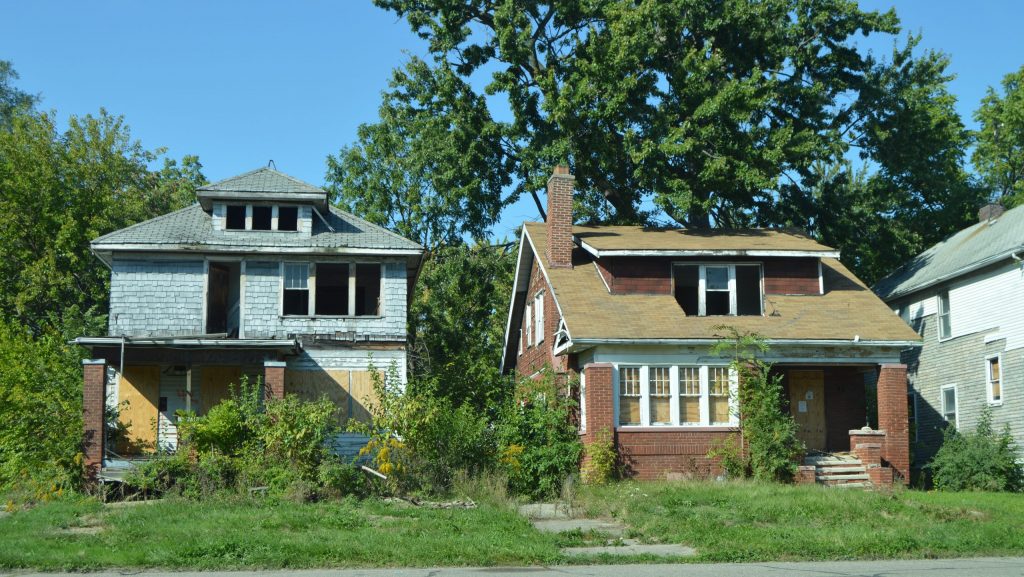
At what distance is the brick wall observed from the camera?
89.5 feet

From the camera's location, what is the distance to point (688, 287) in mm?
28703

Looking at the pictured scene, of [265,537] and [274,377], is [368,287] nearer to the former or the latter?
[274,377]

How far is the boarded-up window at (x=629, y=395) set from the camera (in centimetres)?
2405

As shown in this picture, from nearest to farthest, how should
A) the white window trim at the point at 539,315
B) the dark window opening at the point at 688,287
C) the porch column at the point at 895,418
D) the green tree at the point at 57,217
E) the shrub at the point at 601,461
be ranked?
the shrub at the point at 601,461
the porch column at the point at 895,418
the dark window opening at the point at 688,287
the white window trim at the point at 539,315
the green tree at the point at 57,217

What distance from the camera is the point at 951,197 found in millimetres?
38906

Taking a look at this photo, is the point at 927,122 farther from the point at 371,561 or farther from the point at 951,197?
the point at 371,561

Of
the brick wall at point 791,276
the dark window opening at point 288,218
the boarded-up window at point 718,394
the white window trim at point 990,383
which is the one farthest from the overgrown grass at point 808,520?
the dark window opening at point 288,218

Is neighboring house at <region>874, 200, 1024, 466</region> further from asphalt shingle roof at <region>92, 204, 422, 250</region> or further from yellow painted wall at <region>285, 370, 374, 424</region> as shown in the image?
yellow painted wall at <region>285, 370, 374, 424</region>

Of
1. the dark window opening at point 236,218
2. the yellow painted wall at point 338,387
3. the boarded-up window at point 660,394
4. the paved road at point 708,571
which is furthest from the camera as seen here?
the dark window opening at point 236,218

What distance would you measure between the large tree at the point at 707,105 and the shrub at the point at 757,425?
11.2 meters

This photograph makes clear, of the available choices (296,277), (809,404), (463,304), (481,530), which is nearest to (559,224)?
(296,277)

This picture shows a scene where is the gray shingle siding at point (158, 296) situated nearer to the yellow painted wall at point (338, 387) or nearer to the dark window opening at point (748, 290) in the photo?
the yellow painted wall at point (338, 387)

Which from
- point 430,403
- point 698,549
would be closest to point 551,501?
point 430,403

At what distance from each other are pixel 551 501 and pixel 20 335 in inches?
708
